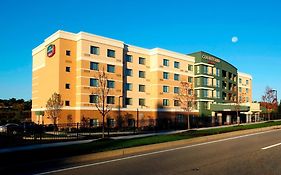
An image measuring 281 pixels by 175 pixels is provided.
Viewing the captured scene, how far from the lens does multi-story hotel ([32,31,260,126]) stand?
166 ft

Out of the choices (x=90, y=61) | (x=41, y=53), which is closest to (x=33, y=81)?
(x=41, y=53)

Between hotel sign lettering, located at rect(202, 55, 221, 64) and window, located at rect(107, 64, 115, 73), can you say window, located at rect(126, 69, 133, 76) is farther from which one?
hotel sign lettering, located at rect(202, 55, 221, 64)

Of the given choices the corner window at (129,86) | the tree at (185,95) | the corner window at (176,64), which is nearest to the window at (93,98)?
the corner window at (129,86)

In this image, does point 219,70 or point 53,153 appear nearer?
point 53,153

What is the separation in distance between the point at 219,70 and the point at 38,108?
1663 inches

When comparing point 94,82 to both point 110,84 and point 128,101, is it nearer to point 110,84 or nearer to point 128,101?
point 110,84

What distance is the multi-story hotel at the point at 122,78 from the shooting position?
1993 inches

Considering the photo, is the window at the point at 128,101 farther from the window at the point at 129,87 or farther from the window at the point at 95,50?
the window at the point at 95,50

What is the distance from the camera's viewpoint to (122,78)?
56688 millimetres

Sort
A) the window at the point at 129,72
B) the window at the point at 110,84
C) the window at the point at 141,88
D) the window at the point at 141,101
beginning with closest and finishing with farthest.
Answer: the window at the point at 110,84 < the window at the point at 129,72 < the window at the point at 141,101 < the window at the point at 141,88

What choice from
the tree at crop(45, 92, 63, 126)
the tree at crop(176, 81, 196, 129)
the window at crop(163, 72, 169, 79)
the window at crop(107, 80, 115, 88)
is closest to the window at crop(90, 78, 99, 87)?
the window at crop(107, 80, 115, 88)

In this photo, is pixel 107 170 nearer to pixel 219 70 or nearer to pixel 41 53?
pixel 41 53

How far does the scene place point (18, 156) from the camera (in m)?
12.9

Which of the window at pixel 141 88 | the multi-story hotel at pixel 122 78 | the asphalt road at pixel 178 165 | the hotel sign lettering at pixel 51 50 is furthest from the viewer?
the window at pixel 141 88
